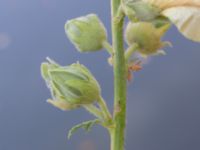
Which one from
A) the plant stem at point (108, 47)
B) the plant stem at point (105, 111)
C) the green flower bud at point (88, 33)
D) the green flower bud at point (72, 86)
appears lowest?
the plant stem at point (105, 111)

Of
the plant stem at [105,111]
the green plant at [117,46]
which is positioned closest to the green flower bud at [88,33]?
the green plant at [117,46]

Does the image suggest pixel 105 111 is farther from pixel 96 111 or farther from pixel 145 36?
pixel 145 36

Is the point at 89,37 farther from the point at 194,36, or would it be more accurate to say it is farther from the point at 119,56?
the point at 194,36

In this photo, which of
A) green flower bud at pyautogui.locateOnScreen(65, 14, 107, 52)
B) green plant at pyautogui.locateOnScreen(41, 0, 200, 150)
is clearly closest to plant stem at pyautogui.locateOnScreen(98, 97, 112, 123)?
green plant at pyautogui.locateOnScreen(41, 0, 200, 150)

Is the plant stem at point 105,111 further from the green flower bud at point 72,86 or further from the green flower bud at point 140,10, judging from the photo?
the green flower bud at point 140,10

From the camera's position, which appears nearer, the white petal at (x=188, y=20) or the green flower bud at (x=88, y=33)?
the white petal at (x=188, y=20)

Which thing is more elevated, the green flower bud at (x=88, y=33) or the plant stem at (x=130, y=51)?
the green flower bud at (x=88, y=33)
